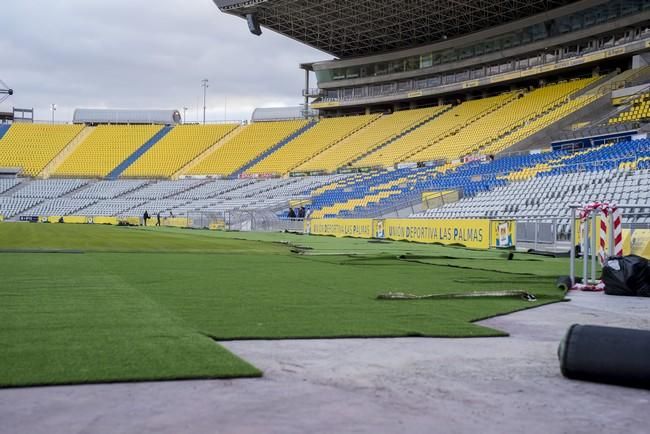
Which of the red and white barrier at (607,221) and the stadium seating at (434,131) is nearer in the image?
the red and white barrier at (607,221)

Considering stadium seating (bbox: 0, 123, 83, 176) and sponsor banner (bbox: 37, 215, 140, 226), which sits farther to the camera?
stadium seating (bbox: 0, 123, 83, 176)

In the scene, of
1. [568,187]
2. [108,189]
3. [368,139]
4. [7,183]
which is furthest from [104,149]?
[568,187]

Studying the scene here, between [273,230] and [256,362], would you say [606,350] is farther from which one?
[273,230]

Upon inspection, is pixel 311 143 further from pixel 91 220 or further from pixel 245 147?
pixel 91 220

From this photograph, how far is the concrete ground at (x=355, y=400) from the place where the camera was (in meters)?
3.13

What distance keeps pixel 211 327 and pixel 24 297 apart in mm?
2866

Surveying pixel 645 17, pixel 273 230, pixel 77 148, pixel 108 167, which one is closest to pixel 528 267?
pixel 273 230

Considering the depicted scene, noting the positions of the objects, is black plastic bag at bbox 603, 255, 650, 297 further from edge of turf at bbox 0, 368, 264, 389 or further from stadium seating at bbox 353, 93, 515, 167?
stadium seating at bbox 353, 93, 515, 167

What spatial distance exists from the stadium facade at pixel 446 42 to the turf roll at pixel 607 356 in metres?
39.4

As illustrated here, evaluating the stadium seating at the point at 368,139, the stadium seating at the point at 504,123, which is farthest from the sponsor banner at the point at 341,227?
the stadium seating at the point at 368,139

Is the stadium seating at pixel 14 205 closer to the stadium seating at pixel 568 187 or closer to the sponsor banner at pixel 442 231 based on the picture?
the stadium seating at pixel 568 187

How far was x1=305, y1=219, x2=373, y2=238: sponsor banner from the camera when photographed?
96.4ft

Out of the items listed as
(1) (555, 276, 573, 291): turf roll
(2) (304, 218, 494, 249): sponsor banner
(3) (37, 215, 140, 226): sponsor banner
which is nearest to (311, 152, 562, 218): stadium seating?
(2) (304, 218, 494, 249): sponsor banner

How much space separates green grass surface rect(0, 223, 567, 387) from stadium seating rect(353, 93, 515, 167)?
34.8 m
